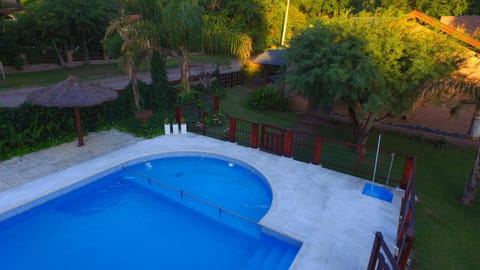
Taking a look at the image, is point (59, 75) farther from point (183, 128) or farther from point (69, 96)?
point (183, 128)

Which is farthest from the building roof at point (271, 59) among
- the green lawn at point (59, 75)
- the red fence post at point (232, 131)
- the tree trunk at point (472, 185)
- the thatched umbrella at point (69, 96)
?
the tree trunk at point (472, 185)

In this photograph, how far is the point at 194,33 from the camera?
13.8 meters

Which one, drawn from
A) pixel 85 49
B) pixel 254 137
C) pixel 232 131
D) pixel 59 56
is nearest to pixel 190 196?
pixel 254 137

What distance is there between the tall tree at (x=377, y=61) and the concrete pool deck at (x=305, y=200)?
2.89 metres

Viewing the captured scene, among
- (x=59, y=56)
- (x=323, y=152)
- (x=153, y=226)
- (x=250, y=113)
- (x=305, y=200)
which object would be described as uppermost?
(x=59, y=56)

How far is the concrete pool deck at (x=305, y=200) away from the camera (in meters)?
6.05

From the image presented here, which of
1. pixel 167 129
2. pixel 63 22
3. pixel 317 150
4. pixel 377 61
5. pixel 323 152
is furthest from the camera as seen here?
pixel 63 22

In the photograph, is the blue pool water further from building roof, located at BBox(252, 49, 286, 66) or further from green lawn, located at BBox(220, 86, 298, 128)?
building roof, located at BBox(252, 49, 286, 66)

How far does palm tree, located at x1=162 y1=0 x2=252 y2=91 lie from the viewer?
42.7 ft

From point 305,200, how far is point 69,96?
8.61 m

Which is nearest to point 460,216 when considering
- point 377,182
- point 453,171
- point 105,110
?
point 377,182

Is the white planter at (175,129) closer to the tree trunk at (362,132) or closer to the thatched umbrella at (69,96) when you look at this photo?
the thatched umbrella at (69,96)

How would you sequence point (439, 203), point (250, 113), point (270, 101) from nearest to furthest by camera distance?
point (439, 203) → point (250, 113) → point (270, 101)

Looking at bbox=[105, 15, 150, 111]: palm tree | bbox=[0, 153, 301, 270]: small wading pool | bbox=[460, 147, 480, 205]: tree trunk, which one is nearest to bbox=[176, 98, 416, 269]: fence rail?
bbox=[0, 153, 301, 270]: small wading pool
